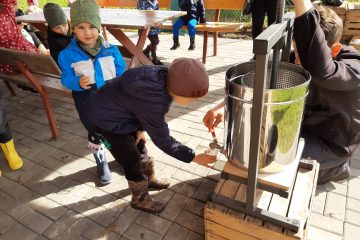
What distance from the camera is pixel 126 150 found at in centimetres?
211

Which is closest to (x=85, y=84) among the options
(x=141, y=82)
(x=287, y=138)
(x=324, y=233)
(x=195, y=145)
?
(x=141, y=82)

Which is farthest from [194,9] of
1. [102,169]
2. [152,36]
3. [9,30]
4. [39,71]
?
[102,169]

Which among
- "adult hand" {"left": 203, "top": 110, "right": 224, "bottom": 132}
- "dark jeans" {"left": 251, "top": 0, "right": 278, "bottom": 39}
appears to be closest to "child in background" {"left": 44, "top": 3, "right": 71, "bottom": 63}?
"adult hand" {"left": 203, "top": 110, "right": 224, "bottom": 132}

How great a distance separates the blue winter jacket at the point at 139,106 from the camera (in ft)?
5.72

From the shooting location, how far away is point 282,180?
5.35 ft

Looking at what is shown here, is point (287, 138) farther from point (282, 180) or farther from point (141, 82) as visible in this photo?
point (141, 82)

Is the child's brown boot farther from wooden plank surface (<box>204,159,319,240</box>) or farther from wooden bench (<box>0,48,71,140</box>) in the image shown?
wooden bench (<box>0,48,71,140</box>)

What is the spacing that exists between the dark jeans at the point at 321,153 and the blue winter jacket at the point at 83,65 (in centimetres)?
171

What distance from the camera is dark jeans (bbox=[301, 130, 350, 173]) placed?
2363 mm

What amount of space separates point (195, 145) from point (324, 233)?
148 cm

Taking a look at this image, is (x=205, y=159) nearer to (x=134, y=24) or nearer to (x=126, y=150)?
(x=126, y=150)

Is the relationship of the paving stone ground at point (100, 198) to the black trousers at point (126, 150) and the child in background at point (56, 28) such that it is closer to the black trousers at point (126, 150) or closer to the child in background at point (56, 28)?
the black trousers at point (126, 150)

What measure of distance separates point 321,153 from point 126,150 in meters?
1.53

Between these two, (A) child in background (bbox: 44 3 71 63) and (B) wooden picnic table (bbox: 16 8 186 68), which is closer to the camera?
(A) child in background (bbox: 44 3 71 63)
